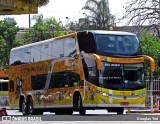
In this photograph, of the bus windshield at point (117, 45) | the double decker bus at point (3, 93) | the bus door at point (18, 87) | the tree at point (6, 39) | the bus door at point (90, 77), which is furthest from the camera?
the tree at point (6, 39)

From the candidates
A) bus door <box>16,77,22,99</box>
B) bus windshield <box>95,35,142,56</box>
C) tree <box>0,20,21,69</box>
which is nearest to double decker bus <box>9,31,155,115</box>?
bus windshield <box>95,35,142,56</box>

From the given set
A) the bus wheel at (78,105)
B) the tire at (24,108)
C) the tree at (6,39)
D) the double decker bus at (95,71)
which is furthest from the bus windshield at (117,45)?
the tree at (6,39)

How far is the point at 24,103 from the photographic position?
33.3 meters

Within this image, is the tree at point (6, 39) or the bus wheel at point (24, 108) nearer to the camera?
the bus wheel at point (24, 108)

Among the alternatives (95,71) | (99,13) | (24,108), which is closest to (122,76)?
(95,71)

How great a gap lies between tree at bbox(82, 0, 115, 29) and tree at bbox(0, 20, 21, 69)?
967 cm

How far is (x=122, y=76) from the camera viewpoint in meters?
27.0

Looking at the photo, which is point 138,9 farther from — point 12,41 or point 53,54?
point 12,41

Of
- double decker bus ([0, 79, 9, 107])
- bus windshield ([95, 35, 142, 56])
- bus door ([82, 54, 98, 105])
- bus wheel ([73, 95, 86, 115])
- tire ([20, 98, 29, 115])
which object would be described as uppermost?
bus windshield ([95, 35, 142, 56])

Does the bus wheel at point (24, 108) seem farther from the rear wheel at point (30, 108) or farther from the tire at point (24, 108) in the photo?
the rear wheel at point (30, 108)

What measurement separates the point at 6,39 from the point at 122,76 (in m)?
43.2

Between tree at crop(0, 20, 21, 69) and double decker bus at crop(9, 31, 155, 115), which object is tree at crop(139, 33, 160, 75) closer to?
double decker bus at crop(9, 31, 155, 115)

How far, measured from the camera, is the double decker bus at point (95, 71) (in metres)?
26.5

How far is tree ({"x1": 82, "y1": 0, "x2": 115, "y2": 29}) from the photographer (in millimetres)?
65000
